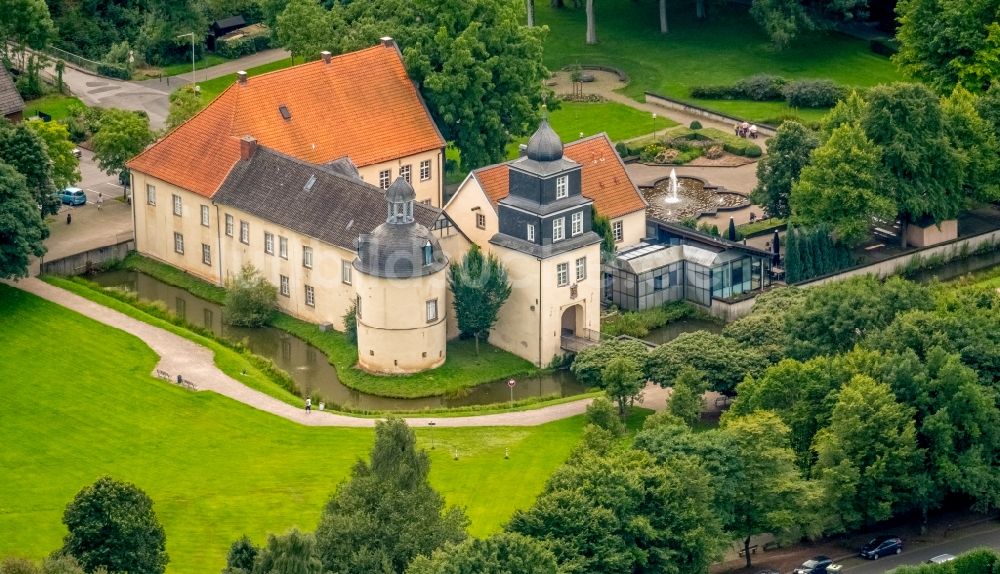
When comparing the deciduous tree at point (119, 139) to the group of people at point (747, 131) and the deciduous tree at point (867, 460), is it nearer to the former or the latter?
the group of people at point (747, 131)

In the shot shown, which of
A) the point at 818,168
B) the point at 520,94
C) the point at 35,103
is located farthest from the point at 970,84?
the point at 35,103

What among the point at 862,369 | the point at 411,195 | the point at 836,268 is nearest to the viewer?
the point at 862,369

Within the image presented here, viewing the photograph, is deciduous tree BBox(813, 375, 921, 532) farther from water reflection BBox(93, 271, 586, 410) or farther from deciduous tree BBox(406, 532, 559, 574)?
water reflection BBox(93, 271, 586, 410)

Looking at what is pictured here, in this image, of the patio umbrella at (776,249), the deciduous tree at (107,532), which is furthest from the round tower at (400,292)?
the deciduous tree at (107,532)

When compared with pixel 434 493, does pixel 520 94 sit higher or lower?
higher

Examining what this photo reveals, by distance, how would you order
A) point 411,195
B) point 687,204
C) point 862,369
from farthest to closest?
1. point 687,204
2. point 411,195
3. point 862,369

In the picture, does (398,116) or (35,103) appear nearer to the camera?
(398,116)

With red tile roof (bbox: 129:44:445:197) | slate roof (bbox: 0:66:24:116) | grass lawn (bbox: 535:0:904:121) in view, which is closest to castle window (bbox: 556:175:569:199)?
red tile roof (bbox: 129:44:445:197)

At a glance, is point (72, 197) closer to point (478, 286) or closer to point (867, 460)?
point (478, 286)

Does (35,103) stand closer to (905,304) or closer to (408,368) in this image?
(408,368)

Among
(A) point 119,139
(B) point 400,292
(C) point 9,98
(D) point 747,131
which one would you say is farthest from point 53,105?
(D) point 747,131
